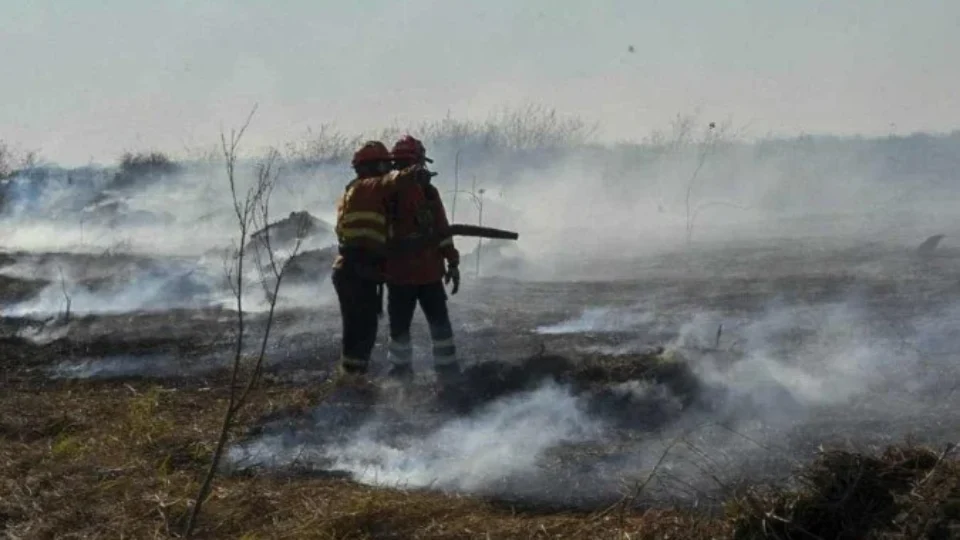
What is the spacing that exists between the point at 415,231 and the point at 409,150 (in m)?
0.62

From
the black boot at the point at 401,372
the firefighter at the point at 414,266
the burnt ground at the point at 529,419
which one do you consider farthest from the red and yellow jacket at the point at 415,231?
the burnt ground at the point at 529,419

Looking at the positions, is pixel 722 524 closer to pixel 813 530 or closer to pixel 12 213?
pixel 813 530

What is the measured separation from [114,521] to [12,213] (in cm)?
3286

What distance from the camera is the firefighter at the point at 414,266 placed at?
7035 mm

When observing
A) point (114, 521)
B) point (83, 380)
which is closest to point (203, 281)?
A: point (83, 380)

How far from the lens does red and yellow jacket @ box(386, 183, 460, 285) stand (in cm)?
705

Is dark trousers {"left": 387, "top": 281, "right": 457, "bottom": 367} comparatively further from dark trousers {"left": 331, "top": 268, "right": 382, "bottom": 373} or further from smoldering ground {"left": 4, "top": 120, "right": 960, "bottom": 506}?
smoldering ground {"left": 4, "top": 120, "right": 960, "bottom": 506}

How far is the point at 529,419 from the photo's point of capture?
5.60 m

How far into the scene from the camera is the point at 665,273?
13805 millimetres

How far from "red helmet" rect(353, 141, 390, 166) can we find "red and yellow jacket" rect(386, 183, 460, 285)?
43 centimetres

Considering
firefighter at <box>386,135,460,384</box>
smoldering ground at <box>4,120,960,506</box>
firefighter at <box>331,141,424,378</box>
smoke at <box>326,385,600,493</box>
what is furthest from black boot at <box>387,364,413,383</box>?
smoke at <box>326,385,600,493</box>

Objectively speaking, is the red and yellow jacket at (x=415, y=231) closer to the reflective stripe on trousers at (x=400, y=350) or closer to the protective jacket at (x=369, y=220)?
the protective jacket at (x=369, y=220)

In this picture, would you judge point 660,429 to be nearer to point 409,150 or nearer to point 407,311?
point 407,311

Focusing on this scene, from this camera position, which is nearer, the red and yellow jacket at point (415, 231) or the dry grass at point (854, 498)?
the dry grass at point (854, 498)
